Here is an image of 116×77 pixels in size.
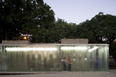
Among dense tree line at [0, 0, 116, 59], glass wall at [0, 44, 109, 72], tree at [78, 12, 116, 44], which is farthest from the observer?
tree at [78, 12, 116, 44]

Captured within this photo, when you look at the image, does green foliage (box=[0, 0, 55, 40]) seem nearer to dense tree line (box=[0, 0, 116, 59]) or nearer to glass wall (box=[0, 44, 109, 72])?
dense tree line (box=[0, 0, 116, 59])

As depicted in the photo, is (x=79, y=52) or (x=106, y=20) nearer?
(x=79, y=52)

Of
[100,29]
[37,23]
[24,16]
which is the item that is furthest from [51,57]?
[100,29]

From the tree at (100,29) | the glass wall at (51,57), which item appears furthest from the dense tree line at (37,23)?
the glass wall at (51,57)

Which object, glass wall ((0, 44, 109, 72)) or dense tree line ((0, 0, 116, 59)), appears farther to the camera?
dense tree line ((0, 0, 116, 59))

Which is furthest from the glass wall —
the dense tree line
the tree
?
the tree

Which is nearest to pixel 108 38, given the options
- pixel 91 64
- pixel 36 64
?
pixel 91 64

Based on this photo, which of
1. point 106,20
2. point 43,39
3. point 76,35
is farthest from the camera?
point 76,35

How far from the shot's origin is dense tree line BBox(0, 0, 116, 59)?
32531 millimetres

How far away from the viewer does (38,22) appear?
33500 mm

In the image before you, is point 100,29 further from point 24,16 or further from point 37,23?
point 24,16

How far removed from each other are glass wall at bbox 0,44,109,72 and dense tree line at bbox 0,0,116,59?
29.2ft

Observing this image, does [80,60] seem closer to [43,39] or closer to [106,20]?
[43,39]

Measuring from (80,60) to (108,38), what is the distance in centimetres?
1554
